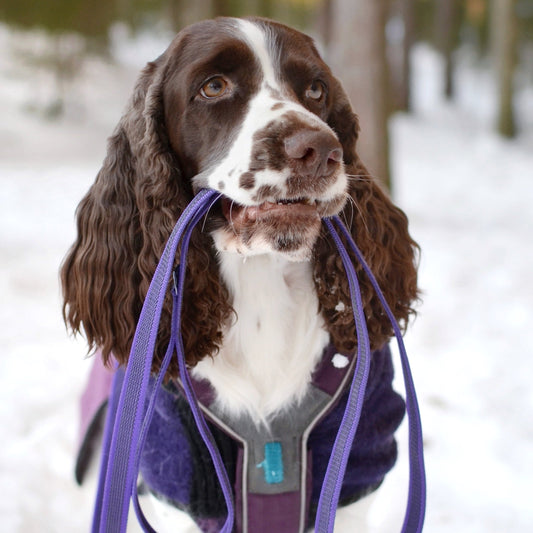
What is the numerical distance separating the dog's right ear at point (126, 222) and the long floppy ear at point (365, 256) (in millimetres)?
479

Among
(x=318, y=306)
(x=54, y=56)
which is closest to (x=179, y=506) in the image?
(x=318, y=306)

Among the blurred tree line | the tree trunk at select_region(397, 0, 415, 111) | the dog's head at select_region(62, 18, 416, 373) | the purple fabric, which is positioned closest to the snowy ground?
the purple fabric

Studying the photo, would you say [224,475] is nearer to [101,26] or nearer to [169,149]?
[169,149]

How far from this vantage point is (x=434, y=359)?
3.55 metres

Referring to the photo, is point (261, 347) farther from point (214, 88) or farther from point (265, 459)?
point (214, 88)

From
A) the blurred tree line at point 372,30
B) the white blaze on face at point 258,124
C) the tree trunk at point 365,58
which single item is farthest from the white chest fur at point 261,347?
the blurred tree line at point 372,30

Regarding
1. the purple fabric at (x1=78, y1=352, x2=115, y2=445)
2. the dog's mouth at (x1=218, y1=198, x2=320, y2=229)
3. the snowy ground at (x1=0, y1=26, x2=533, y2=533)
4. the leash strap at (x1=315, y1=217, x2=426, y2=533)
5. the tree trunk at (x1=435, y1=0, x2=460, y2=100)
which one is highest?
the tree trunk at (x1=435, y1=0, x2=460, y2=100)

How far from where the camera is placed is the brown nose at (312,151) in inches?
56.1

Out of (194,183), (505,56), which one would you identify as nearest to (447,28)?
(505,56)

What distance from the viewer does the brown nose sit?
1.43 meters

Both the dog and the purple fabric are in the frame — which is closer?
the dog

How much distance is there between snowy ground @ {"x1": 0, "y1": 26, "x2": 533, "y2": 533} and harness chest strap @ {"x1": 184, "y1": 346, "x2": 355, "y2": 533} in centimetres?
84

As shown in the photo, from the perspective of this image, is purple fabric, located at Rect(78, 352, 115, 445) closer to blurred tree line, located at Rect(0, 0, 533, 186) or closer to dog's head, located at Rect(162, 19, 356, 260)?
dog's head, located at Rect(162, 19, 356, 260)

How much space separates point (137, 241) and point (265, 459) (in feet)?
2.30
